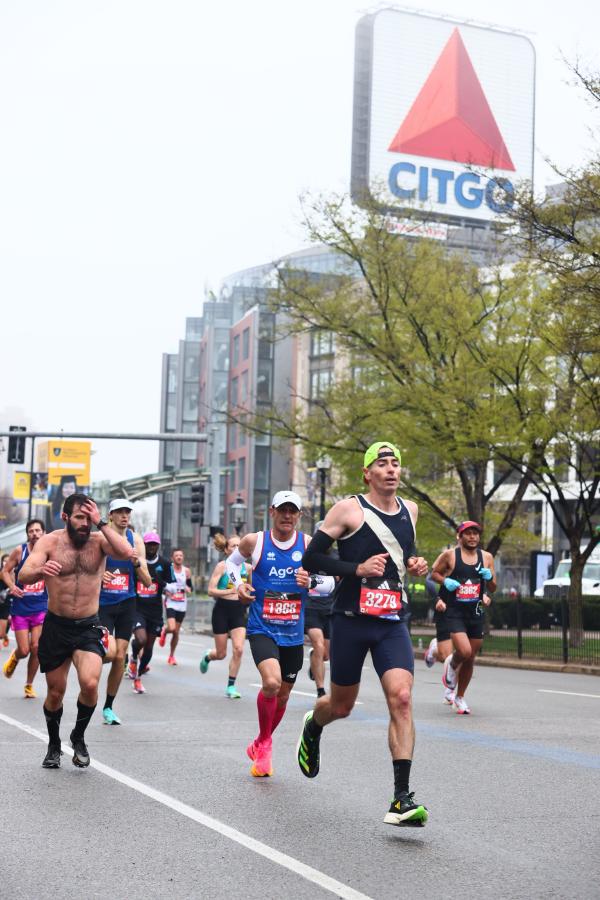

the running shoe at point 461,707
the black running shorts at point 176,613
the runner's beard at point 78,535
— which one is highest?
the runner's beard at point 78,535

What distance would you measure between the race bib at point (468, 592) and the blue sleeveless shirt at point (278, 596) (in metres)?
4.90

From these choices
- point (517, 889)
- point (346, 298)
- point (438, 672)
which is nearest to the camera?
point (517, 889)

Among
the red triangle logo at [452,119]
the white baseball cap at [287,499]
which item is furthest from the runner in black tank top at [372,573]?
the red triangle logo at [452,119]

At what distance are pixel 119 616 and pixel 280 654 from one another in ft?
13.4

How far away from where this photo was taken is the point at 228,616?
17453 mm

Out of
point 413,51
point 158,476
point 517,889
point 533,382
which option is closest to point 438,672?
point 533,382

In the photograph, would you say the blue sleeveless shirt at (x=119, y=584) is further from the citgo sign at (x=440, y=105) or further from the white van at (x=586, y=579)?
the citgo sign at (x=440, y=105)

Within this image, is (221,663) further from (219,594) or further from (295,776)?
(295,776)

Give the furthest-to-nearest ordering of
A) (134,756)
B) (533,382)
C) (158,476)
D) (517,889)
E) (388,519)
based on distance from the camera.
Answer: (158,476) < (533,382) < (134,756) < (388,519) < (517,889)

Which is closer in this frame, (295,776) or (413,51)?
(295,776)

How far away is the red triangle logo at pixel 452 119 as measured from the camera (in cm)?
7875

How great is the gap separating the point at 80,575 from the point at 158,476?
67471 millimetres

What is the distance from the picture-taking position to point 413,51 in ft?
267

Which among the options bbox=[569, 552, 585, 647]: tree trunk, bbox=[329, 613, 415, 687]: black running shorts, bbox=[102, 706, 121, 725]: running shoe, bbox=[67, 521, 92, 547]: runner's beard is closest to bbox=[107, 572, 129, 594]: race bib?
bbox=[102, 706, 121, 725]: running shoe
